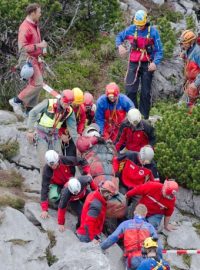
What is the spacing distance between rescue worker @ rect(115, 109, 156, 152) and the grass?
6.64ft

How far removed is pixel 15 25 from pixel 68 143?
568cm

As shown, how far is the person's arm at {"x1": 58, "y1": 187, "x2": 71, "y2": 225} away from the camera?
11.3m

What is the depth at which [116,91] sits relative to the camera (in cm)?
1282

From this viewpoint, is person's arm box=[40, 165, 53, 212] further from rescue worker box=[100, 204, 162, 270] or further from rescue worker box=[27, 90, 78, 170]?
rescue worker box=[100, 204, 162, 270]

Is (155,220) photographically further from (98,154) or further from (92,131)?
(92,131)

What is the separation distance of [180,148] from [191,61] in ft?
8.05

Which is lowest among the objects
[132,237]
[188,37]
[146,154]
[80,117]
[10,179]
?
[10,179]

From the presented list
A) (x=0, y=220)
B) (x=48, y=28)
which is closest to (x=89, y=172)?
(x=0, y=220)

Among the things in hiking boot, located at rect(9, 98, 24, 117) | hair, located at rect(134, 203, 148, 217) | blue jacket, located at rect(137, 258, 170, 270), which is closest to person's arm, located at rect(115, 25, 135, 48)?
hiking boot, located at rect(9, 98, 24, 117)

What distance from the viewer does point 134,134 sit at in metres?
12.8

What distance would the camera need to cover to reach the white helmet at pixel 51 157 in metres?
11.4

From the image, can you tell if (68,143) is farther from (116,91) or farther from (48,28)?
(48,28)

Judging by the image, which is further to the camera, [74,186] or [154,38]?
[154,38]

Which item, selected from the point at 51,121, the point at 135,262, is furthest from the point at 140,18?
the point at 135,262
